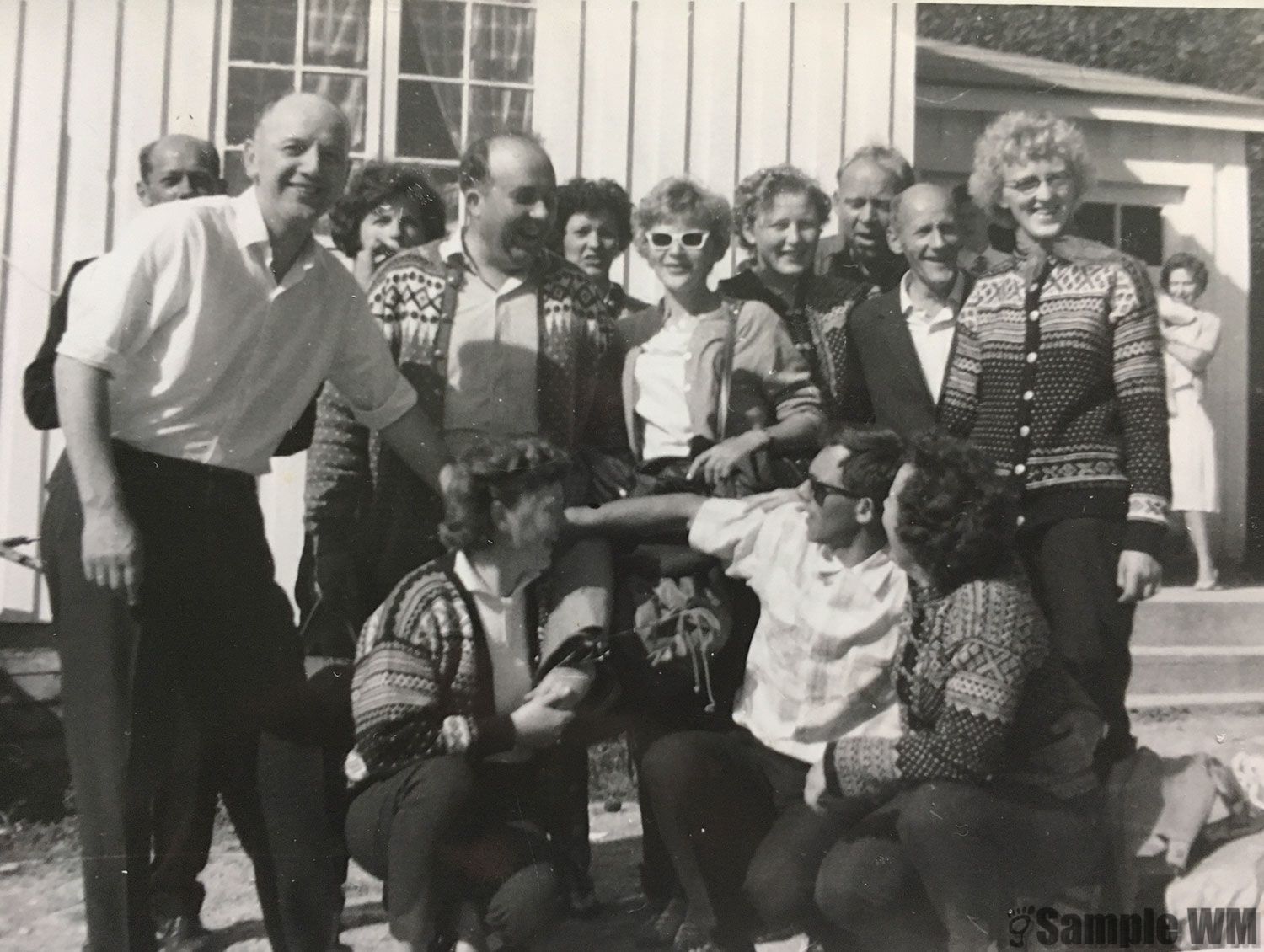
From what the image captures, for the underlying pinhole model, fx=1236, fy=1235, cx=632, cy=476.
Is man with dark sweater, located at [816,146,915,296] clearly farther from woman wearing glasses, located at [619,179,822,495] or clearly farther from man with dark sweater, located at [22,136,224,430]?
man with dark sweater, located at [22,136,224,430]

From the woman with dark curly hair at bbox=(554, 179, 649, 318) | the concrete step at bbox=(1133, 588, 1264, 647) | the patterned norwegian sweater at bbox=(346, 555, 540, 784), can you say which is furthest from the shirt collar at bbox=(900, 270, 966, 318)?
the patterned norwegian sweater at bbox=(346, 555, 540, 784)

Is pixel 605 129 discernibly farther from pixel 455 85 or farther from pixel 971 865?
pixel 971 865

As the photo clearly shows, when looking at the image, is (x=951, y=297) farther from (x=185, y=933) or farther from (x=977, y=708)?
(x=185, y=933)

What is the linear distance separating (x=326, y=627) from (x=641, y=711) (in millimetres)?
835

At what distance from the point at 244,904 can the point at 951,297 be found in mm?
2460

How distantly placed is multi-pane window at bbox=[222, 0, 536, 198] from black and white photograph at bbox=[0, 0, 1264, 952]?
0.04 ft

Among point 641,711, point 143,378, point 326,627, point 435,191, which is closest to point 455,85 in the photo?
point 435,191

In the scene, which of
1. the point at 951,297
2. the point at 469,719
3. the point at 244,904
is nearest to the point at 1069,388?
the point at 951,297

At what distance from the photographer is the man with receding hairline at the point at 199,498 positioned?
284 cm

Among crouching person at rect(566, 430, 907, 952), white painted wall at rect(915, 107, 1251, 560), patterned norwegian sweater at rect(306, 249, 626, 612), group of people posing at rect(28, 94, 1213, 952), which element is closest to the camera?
group of people posing at rect(28, 94, 1213, 952)

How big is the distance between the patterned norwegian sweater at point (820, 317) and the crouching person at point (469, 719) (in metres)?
0.77

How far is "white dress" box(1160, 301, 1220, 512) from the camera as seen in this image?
3.57 meters

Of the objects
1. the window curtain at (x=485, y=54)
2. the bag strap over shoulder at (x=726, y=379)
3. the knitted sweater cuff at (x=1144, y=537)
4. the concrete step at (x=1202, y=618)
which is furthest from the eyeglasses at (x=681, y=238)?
the concrete step at (x=1202, y=618)

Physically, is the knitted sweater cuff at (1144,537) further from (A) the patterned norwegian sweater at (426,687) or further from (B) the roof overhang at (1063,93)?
(A) the patterned norwegian sweater at (426,687)
